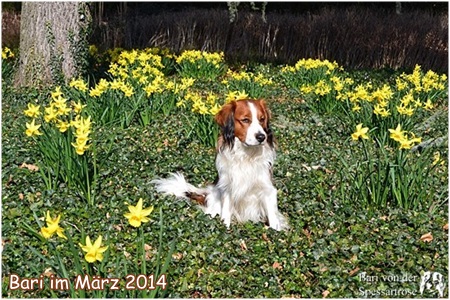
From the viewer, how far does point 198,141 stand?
5.82 m

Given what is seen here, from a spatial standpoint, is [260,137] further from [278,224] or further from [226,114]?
[278,224]

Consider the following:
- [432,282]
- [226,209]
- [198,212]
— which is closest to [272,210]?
[226,209]

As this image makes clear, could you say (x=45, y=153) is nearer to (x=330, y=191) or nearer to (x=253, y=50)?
(x=330, y=191)

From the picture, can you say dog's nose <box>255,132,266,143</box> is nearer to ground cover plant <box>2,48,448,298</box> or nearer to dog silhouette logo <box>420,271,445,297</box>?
ground cover plant <box>2,48,448,298</box>

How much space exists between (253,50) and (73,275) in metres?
10.9

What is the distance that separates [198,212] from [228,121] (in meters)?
0.68

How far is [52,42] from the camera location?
809 cm

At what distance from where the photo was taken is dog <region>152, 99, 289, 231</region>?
3908mm

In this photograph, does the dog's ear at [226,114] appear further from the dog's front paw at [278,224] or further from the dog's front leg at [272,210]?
the dog's front paw at [278,224]

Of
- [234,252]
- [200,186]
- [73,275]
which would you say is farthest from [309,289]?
[200,186]

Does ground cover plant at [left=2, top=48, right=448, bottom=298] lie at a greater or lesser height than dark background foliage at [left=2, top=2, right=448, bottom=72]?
lesser

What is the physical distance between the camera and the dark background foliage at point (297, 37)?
41.9ft

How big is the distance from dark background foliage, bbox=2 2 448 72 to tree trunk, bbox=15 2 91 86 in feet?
16.9

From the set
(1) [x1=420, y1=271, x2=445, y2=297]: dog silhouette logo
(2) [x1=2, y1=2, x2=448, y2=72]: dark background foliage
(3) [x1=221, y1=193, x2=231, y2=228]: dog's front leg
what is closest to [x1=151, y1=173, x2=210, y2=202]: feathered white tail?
(3) [x1=221, y1=193, x2=231, y2=228]: dog's front leg
